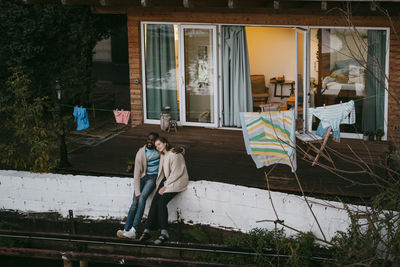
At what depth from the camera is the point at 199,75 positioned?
1354 cm

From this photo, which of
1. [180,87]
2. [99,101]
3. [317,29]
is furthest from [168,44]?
[99,101]

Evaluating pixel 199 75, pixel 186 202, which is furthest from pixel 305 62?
pixel 186 202

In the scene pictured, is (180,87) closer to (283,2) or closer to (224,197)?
(283,2)

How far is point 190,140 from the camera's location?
1266 cm

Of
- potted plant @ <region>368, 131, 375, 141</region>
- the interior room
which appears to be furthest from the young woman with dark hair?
the interior room

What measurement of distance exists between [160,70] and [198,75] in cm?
88

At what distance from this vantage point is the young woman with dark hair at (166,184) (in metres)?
9.02

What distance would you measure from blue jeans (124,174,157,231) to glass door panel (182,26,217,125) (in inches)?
174

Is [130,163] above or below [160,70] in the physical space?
below

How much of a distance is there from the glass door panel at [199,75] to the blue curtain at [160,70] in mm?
293

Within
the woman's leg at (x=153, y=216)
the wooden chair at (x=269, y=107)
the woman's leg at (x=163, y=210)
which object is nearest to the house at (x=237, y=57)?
the wooden chair at (x=269, y=107)

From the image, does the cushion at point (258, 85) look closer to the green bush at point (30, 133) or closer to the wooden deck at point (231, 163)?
the wooden deck at point (231, 163)

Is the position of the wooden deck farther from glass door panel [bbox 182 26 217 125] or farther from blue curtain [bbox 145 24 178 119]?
blue curtain [bbox 145 24 178 119]

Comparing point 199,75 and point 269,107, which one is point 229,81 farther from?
point 269,107
